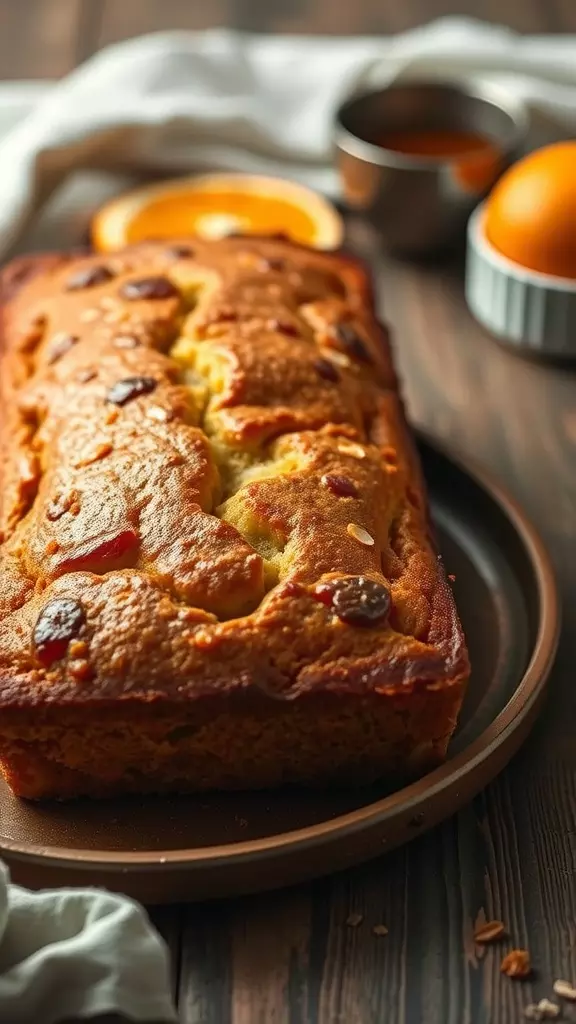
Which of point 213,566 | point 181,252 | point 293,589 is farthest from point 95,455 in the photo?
point 181,252

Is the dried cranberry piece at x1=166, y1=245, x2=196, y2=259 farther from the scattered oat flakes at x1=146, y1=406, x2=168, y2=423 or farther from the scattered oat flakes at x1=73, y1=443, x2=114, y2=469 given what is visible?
the scattered oat flakes at x1=73, y1=443, x2=114, y2=469

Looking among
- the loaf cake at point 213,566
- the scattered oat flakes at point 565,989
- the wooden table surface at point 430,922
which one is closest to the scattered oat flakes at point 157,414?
the loaf cake at point 213,566

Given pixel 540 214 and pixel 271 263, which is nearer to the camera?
pixel 271 263

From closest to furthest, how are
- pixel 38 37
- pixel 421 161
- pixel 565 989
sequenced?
pixel 565 989 < pixel 421 161 < pixel 38 37

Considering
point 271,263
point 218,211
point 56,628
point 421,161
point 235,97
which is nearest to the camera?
point 56,628

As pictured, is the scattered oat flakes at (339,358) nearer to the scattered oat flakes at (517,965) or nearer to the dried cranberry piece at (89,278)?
the dried cranberry piece at (89,278)

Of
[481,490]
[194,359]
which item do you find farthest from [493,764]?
[194,359]

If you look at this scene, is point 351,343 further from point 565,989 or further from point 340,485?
point 565,989
